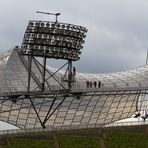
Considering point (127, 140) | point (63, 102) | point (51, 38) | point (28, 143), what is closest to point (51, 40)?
point (51, 38)

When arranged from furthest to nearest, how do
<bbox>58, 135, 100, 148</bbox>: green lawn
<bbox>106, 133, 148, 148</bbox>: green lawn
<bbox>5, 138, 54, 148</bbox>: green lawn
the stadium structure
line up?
the stadium structure < <bbox>5, 138, 54, 148</bbox>: green lawn < <bbox>58, 135, 100, 148</bbox>: green lawn < <bbox>106, 133, 148, 148</bbox>: green lawn

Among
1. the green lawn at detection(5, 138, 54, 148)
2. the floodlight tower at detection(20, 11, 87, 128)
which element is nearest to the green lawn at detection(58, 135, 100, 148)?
the green lawn at detection(5, 138, 54, 148)

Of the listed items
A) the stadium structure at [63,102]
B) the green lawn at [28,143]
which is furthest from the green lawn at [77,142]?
the stadium structure at [63,102]

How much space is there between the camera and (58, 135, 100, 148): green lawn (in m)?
69.9

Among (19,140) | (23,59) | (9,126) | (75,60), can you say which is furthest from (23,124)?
(19,140)

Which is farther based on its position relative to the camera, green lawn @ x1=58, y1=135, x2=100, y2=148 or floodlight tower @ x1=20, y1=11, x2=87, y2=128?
floodlight tower @ x1=20, y1=11, x2=87, y2=128

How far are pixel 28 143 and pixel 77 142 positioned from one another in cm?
550

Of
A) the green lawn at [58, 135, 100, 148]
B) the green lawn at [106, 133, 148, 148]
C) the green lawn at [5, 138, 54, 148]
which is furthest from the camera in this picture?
the green lawn at [5, 138, 54, 148]

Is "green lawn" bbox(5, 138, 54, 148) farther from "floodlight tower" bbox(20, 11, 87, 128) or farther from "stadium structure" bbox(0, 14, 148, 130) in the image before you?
"stadium structure" bbox(0, 14, 148, 130)

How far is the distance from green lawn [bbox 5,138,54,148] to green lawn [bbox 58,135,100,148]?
1.41 meters

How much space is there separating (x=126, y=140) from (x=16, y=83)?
42.3 m

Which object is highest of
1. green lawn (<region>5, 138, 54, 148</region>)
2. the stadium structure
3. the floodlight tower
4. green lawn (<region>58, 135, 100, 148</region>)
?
the floodlight tower

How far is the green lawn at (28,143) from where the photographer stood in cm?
7206

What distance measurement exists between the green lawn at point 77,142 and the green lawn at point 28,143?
141 cm
